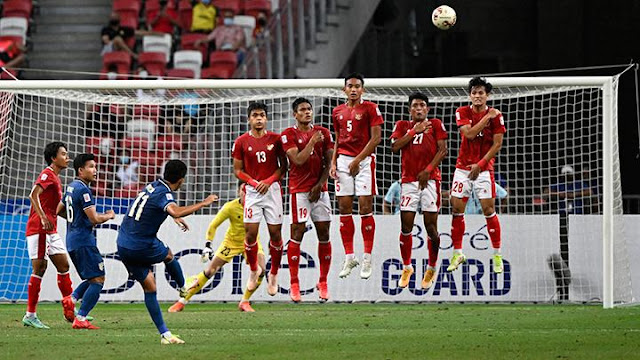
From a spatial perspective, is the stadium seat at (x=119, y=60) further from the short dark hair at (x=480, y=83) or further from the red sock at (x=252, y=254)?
the short dark hair at (x=480, y=83)

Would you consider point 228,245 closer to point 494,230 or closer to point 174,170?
point 494,230

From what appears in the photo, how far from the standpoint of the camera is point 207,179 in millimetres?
20109

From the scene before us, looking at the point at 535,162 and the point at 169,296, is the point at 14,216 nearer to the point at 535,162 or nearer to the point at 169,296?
the point at 169,296

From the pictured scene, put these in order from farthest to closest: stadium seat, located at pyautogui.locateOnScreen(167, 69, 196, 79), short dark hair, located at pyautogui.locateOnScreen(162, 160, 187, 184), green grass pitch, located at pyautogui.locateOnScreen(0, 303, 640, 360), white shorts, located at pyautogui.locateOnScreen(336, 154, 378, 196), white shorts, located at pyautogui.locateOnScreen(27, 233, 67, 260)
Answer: stadium seat, located at pyautogui.locateOnScreen(167, 69, 196, 79) → white shorts, located at pyautogui.locateOnScreen(336, 154, 378, 196) → white shorts, located at pyautogui.locateOnScreen(27, 233, 67, 260) → short dark hair, located at pyautogui.locateOnScreen(162, 160, 187, 184) → green grass pitch, located at pyautogui.locateOnScreen(0, 303, 640, 360)

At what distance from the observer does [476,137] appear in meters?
15.9

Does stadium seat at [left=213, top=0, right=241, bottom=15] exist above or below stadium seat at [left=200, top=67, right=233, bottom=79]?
above

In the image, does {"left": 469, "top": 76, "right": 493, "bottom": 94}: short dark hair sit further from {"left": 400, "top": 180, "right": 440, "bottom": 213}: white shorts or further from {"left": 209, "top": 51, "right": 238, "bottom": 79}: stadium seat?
{"left": 209, "top": 51, "right": 238, "bottom": 79}: stadium seat

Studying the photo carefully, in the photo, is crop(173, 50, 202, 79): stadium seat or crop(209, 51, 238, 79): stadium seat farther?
crop(173, 50, 202, 79): stadium seat

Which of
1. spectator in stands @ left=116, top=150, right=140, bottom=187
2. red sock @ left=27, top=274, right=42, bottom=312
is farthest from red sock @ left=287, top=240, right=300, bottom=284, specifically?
spectator in stands @ left=116, top=150, right=140, bottom=187

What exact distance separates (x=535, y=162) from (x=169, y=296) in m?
5.81

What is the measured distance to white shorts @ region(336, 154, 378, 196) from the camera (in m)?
15.4

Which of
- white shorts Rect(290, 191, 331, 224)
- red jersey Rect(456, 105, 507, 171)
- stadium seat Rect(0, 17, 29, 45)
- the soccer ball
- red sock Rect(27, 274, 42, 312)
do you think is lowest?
red sock Rect(27, 274, 42, 312)

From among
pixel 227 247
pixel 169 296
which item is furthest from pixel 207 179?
pixel 227 247

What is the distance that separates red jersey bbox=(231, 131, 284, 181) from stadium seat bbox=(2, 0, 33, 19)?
12935mm
